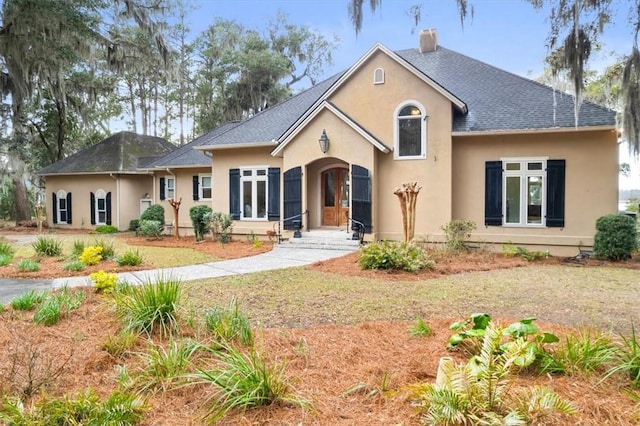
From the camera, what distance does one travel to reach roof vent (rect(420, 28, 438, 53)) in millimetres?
16672

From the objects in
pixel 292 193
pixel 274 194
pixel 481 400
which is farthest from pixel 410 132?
pixel 481 400

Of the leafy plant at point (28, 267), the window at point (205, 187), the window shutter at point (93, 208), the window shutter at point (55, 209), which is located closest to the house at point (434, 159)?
the window at point (205, 187)

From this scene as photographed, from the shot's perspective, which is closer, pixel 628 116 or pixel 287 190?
pixel 628 116

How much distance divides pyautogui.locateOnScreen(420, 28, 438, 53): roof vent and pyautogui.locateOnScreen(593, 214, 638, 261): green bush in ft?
30.6

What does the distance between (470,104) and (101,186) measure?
57.5 ft

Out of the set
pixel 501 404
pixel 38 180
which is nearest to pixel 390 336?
pixel 501 404

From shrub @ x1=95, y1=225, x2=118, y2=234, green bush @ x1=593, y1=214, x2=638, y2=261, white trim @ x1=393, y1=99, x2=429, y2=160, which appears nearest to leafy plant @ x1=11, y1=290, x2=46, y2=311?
white trim @ x1=393, y1=99, x2=429, y2=160

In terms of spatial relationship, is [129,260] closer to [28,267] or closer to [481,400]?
[28,267]

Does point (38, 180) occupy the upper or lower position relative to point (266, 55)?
lower

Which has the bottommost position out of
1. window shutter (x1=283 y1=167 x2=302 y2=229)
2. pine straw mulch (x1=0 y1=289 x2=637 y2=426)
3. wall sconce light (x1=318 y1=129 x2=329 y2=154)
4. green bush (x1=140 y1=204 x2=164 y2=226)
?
pine straw mulch (x1=0 y1=289 x2=637 y2=426)

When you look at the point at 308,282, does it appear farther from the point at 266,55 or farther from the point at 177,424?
the point at 266,55

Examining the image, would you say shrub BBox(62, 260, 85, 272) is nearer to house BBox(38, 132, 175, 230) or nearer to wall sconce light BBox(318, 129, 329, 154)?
wall sconce light BBox(318, 129, 329, 154)

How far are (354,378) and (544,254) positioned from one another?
388 inches

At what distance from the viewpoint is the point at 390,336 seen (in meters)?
4.47
